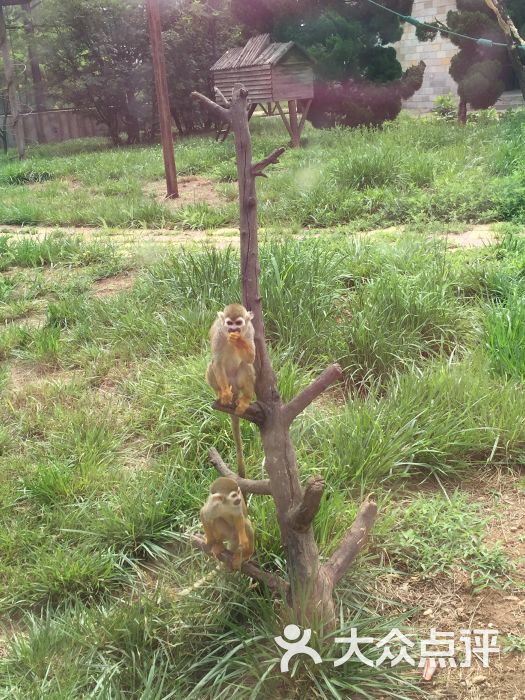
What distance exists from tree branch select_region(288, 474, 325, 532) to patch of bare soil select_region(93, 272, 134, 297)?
3.28m

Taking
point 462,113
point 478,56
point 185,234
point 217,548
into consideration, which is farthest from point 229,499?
point 478,56

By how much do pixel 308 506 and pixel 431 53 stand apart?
1438 centimetres

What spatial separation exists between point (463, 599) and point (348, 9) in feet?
39.3

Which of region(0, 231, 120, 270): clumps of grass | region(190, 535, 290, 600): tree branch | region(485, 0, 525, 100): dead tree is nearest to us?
region(190, 535, 290, 600): tree branch

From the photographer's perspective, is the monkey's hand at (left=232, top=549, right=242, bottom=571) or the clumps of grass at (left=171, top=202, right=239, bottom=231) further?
the clumps of grass at (left=171, top=202, right=239, bottom=231)

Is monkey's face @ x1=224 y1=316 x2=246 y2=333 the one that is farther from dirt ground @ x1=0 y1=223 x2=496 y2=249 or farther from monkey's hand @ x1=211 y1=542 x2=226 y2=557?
dirt ground @ x1=0 y1=223 x2=496 y2=249

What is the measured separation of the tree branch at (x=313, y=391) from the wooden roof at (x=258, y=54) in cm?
979

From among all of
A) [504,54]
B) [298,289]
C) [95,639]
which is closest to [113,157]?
[504,54]

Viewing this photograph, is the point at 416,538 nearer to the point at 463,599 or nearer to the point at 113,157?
the point at 463,599

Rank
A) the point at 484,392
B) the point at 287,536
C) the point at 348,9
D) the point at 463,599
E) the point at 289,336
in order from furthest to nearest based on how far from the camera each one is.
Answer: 1. the point at 348,9
2. the point at 289,336
3. the point at 484,392
4. the point at 463,599
5. the point at 287,536

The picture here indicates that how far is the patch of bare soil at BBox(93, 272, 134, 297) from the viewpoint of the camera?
503cm

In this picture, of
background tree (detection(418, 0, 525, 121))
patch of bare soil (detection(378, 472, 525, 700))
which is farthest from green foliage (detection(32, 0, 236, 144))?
patch of bare soil (detection(378, 472, 525, 700))

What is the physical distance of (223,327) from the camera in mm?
1695

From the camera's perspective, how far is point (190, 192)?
8922 millimetres
